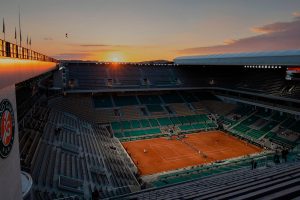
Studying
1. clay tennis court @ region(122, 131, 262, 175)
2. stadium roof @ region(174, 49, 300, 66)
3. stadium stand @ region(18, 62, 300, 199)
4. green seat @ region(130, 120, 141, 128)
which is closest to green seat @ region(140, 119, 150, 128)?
stadium stand @ region(18, 62, 300, 199)

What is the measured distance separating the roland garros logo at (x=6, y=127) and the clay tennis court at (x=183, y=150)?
2103cm

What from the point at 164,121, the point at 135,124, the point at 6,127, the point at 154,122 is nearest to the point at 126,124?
the point at 135,124

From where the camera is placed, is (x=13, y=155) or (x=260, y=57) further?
(x=260, y=57)

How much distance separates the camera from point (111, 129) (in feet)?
131

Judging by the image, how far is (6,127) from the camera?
6.79 m

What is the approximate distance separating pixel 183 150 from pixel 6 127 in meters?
29.3

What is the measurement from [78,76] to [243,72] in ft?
110

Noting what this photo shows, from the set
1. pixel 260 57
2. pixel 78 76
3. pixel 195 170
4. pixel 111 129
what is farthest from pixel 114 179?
pixel 78 76

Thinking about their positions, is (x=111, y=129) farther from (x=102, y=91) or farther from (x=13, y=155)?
(x=13, y=155)

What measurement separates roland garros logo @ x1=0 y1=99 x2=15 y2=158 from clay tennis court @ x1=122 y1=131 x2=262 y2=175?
21032 mm

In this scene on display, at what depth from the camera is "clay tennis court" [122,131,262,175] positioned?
29.8 metres

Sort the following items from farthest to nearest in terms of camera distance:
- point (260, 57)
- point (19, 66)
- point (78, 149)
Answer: point (260, 57) < point (78, 149) < point (19, 66)

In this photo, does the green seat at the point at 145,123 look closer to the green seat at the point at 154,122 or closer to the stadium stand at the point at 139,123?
the stadium stand at the point at 139,123

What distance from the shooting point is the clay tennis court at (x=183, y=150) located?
1173 inches
